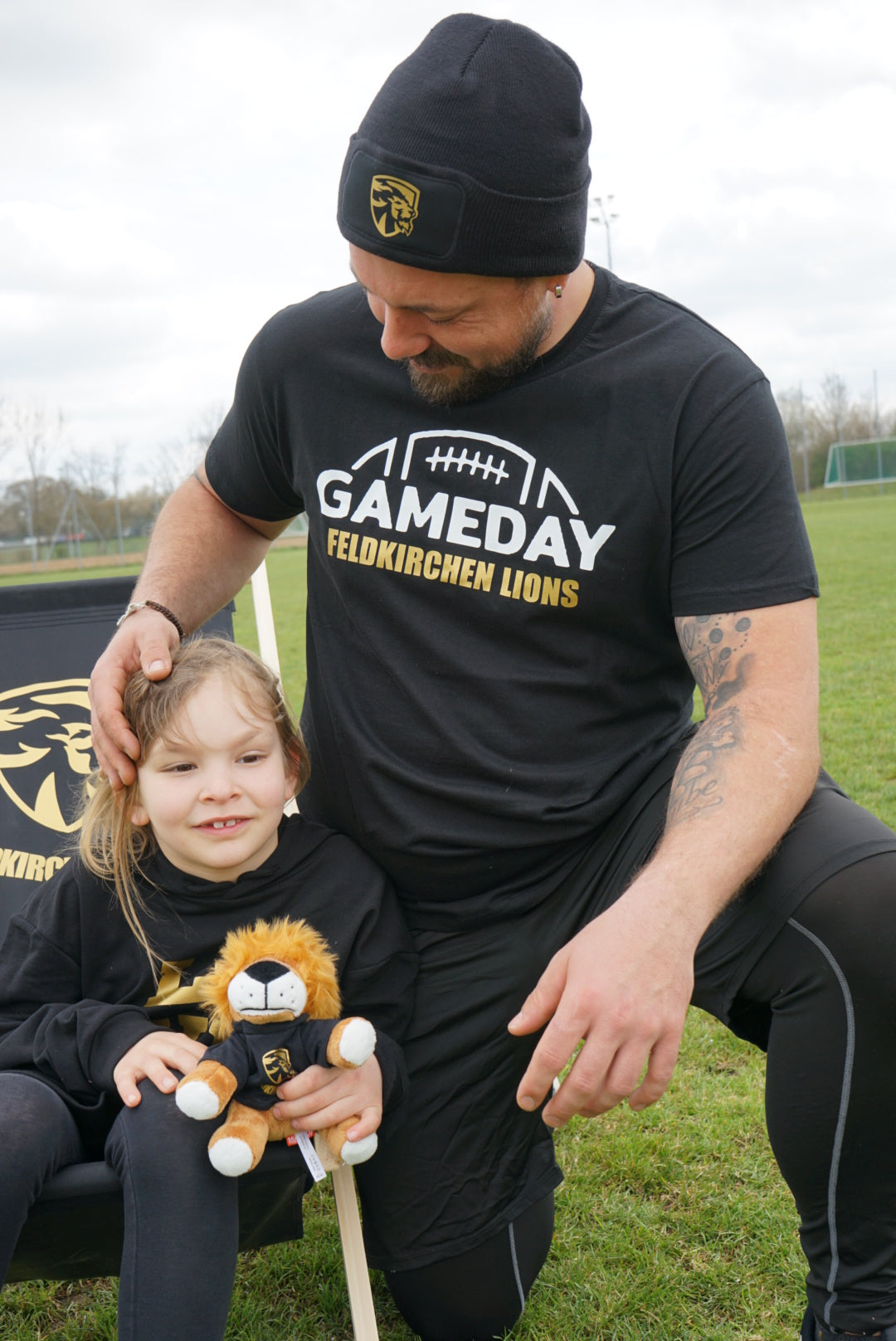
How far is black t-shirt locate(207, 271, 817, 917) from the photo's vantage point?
207cm

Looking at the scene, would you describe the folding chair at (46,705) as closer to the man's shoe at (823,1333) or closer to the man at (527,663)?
the man at (527,663)

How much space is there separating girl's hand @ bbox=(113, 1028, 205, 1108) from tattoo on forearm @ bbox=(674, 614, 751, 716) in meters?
0.98

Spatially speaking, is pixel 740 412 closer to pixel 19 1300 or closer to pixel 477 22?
pixel 477 22

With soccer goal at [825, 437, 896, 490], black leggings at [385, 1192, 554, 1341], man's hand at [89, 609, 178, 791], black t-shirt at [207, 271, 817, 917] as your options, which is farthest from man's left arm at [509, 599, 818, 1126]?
soccer goal at [825, 437, 896, 490]

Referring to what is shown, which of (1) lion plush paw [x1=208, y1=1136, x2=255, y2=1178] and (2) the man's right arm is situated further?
(2) the man's right arm

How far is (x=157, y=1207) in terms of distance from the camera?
1687 millimetres

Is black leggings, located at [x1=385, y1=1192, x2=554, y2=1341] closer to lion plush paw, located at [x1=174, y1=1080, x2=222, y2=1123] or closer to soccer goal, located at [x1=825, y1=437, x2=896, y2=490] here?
lion plush paw, located at [x1=174, y1=1080, x2=222, y2=1123]

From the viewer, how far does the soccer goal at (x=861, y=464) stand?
48938 millimetres

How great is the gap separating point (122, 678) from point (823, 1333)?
159 centimetres

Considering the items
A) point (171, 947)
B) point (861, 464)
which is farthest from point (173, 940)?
point (861, 464)

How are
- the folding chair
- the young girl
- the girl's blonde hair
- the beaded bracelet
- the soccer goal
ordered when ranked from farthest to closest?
the soccer goal < the folding chair < the beaded bracelet < the girl's blonde hair < the young girl

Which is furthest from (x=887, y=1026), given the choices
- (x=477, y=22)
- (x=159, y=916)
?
(x=477, y=22)

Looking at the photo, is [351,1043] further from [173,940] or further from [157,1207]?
[173,940]

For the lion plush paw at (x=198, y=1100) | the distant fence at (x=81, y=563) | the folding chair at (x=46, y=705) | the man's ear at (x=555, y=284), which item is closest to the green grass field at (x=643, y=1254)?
the lion plush paw at (x=198, y=1100)
